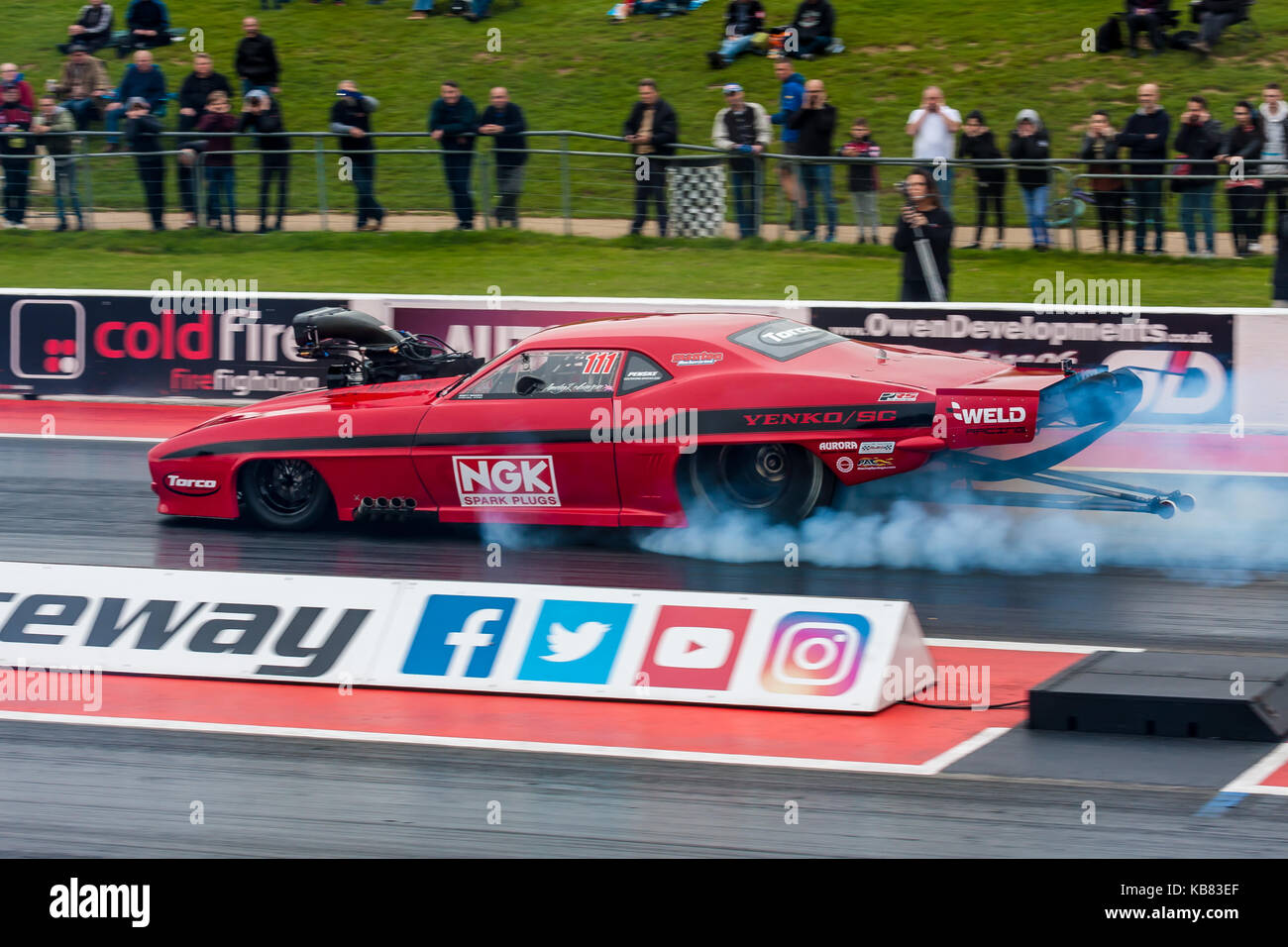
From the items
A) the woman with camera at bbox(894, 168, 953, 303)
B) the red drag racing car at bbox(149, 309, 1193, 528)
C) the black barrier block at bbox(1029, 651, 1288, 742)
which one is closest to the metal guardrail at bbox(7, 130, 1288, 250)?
the woman with camera at bbox(894, 168, 953, 303)

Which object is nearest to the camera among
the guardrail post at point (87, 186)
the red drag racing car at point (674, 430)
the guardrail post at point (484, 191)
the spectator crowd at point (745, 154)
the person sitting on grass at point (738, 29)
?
the red drag racing car at point (674, 430)

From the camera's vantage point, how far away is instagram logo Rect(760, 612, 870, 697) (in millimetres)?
6965

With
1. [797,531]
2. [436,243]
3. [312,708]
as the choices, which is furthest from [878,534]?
[436,243]

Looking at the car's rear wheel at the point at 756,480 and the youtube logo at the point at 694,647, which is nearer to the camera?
the youtube logo at the point at 694,647

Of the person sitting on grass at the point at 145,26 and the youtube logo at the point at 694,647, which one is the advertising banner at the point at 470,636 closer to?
the youtube logo at the point at 694,647

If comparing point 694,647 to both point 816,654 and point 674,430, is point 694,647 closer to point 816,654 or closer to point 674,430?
point 816,654

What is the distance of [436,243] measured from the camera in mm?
18781

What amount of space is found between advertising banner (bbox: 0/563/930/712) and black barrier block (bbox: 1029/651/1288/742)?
28.6 inches

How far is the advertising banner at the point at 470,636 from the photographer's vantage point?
701 centimetres

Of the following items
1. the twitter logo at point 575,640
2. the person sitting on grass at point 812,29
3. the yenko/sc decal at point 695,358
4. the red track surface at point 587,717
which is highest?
the person sitting on grass at point 812,29

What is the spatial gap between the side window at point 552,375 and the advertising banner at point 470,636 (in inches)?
90.2

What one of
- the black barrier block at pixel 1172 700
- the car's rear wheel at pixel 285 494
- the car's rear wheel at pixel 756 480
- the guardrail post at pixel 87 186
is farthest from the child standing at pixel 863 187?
the black barrier block at pixel 1172 700

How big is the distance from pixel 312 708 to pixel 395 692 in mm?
394

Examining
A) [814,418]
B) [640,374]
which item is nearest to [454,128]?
[640,374]
